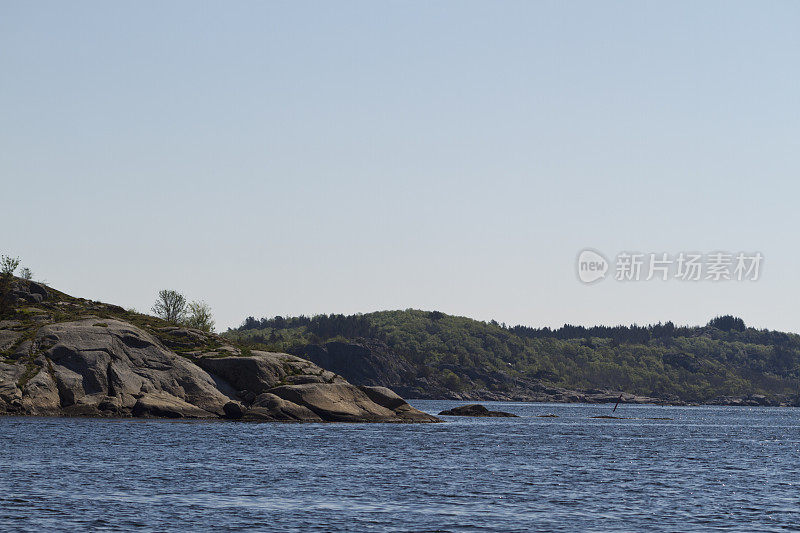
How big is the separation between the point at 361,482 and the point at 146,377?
1945 inches

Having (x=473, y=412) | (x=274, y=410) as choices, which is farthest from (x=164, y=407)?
(x=473, y=412)

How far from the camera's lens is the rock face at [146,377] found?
84.3 meters

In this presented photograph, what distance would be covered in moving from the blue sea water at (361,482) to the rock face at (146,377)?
20.5 ft

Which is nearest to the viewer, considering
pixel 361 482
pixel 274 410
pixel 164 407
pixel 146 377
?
pixel 361 482

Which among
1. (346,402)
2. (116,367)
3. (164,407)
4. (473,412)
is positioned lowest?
(164,407)

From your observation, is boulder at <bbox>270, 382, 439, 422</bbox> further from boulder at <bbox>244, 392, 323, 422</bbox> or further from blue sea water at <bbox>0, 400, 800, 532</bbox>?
blue sea water at <bbox>0, 400, 800, 532</bbox>

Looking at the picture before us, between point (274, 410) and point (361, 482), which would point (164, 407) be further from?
point (361, 482)

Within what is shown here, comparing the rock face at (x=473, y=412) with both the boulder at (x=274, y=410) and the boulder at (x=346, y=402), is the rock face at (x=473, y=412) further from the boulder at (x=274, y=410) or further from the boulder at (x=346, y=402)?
the boulder at (x=274, y=410)

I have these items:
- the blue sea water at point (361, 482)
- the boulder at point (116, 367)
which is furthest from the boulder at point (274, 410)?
the blue sea water at point (361, 482)

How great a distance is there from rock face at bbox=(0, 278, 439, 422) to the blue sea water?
625cm

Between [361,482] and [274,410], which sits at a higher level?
[274,410]

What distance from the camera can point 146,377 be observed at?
8925 centimetres

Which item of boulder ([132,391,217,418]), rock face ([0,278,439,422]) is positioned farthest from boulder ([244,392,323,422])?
boulder ([132,391,217,418])

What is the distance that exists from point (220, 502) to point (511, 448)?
126ft
